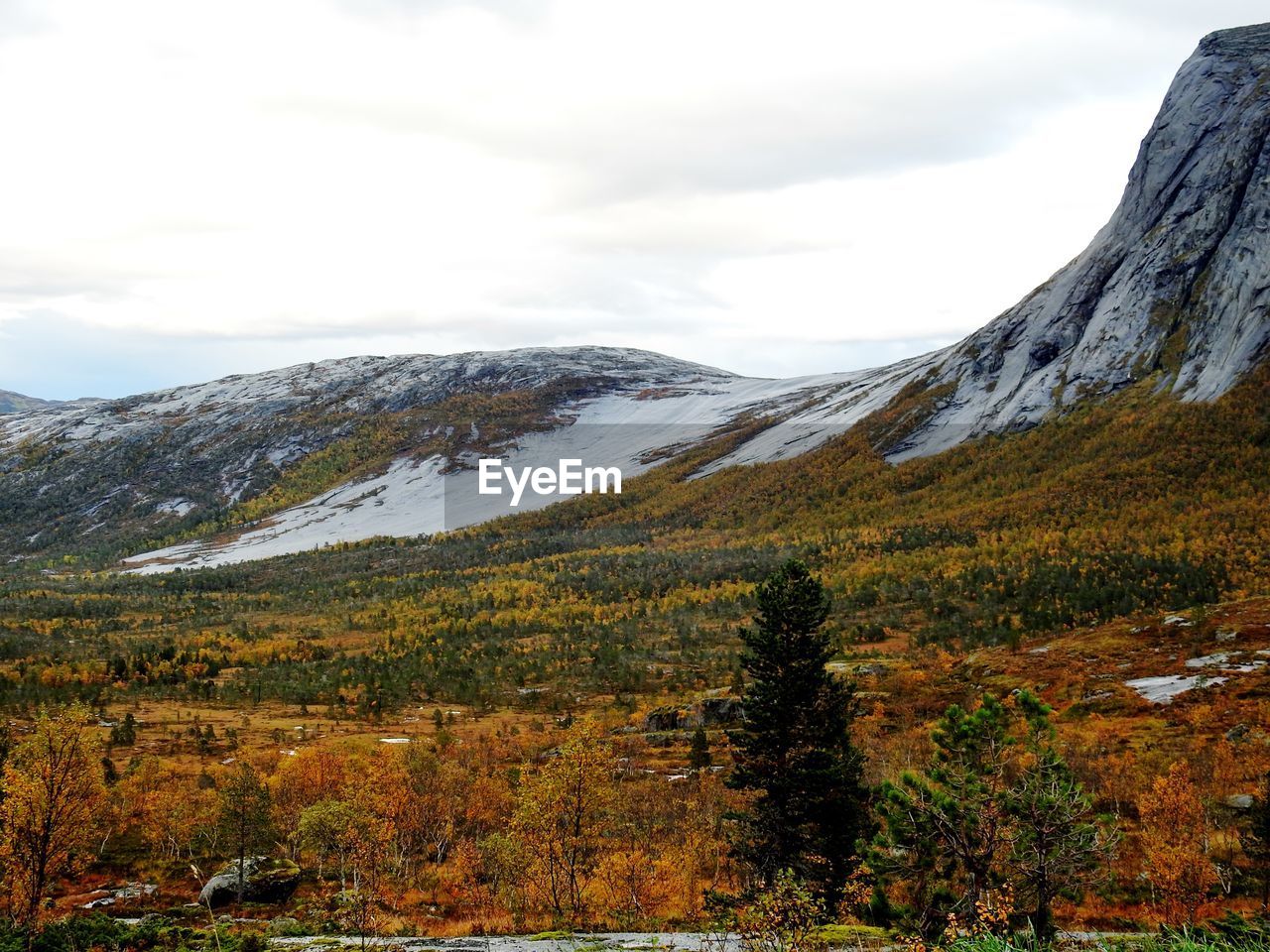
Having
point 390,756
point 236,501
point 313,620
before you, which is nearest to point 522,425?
point 236,501

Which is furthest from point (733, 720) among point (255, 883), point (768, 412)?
point (768, 412)

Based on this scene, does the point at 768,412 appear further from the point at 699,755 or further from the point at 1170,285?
the point at 699,755

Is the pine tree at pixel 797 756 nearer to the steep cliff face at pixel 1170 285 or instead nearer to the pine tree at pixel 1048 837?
the pine tree at pixel 1048 837

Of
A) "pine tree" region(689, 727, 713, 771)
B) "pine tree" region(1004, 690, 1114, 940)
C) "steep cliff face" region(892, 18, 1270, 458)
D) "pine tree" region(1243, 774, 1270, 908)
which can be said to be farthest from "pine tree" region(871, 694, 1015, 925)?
"steep cliff face" region(892, 18, 1270, 458)

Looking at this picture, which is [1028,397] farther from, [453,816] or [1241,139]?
[453,816]

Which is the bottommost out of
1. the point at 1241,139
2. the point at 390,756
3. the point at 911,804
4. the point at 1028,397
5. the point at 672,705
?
the point at 672,705

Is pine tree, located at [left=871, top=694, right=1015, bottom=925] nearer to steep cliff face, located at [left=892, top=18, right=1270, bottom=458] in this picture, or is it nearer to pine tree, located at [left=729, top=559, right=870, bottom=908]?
pine tree, located at [left=729, top=559, right=870, bottom=908]
